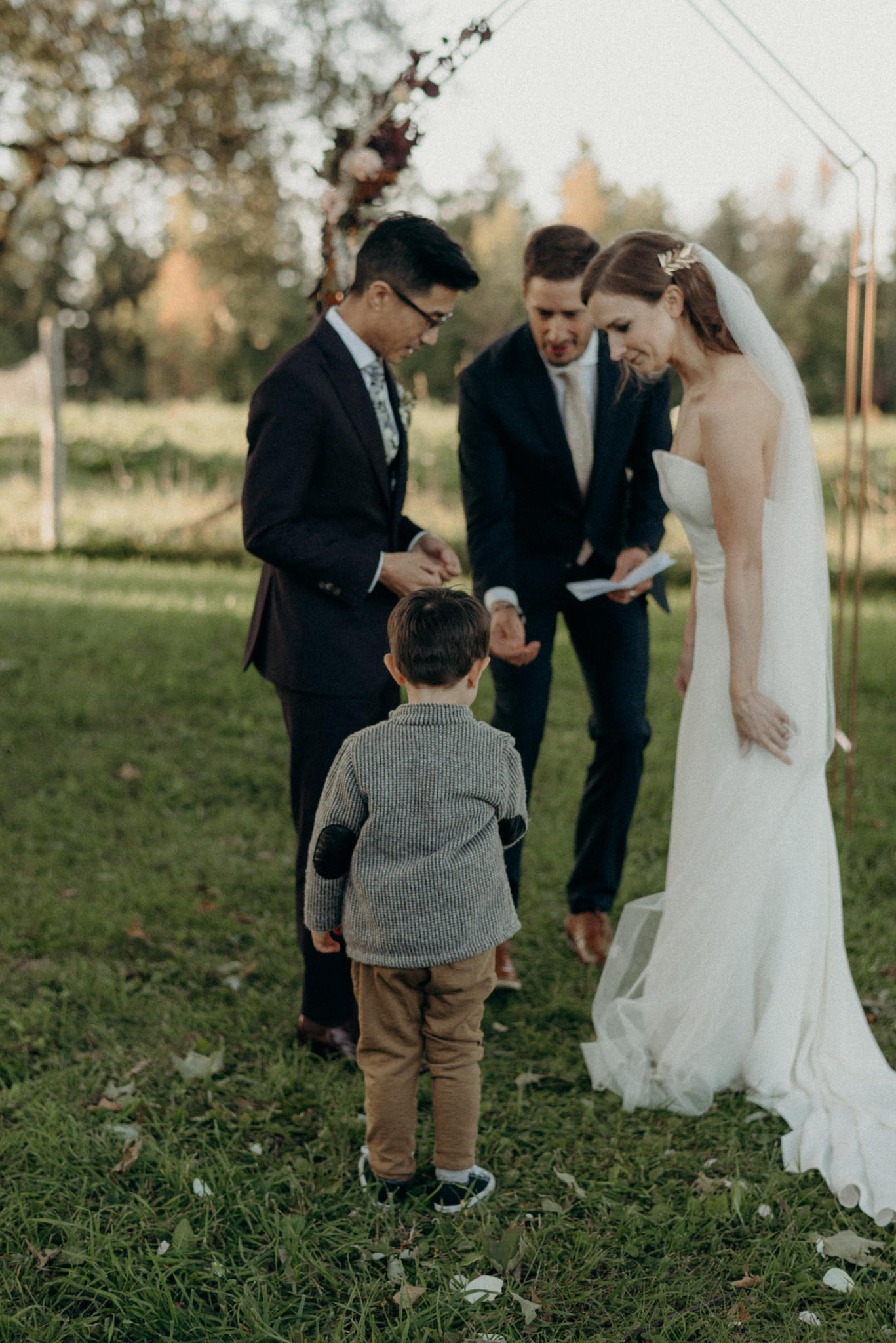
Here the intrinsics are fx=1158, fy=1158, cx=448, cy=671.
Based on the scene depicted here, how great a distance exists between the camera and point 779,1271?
2666mm

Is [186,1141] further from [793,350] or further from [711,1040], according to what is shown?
[793,350]

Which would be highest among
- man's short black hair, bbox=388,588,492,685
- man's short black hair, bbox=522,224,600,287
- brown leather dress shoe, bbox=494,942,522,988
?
man's short black hair, bbox=522,224,600,287

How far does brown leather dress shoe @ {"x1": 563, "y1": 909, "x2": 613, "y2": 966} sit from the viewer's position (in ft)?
14.7

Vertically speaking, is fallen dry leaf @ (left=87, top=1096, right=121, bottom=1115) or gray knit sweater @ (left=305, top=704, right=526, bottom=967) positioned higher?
gray knit sweater @ (left=305, top=704, right=526, bottom=967)

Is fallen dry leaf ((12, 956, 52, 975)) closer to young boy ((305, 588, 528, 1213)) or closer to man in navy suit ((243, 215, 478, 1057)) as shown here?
man in navy suit ((243, 215, 478, 1057))

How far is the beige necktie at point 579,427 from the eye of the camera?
4.13m

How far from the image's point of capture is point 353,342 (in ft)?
11.0

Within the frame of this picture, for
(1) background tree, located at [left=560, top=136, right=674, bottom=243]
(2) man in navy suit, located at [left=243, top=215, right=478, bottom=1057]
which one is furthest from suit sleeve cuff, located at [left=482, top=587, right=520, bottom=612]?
(1) background tree, located at [left=560, top=136, right=674, bottom=243]

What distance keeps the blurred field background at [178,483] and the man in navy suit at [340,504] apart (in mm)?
7015

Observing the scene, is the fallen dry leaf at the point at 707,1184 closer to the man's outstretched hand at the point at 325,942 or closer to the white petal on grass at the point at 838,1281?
the white petal on grass at the point at 838,1281

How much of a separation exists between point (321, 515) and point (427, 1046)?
1.54 metres

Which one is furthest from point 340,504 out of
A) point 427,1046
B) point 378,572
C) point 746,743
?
point 427,1046

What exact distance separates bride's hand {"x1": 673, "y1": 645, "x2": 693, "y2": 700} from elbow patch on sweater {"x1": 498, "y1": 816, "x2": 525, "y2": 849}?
1135mm

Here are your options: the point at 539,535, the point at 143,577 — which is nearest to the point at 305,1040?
the point at 539,535
